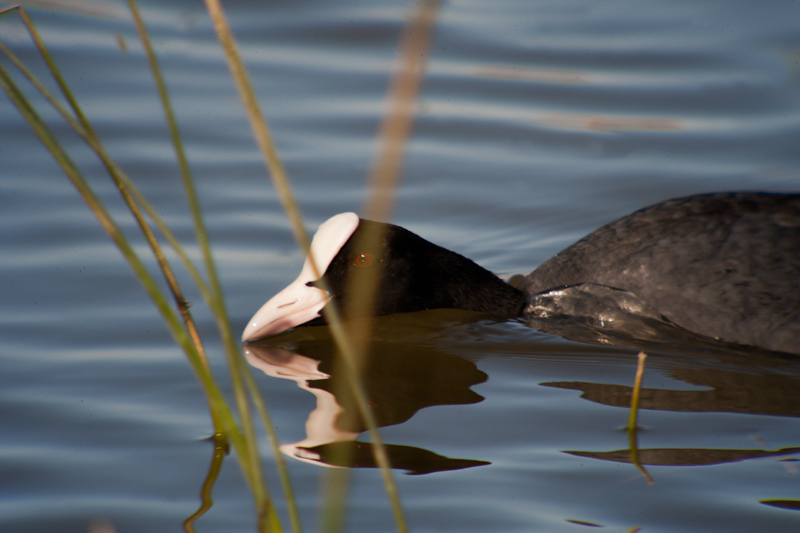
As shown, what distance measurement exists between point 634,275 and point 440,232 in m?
1.25

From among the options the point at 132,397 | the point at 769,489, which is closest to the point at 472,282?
the point at 132,397

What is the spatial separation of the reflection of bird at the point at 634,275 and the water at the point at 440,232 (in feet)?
0.56

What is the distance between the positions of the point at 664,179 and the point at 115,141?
3198 mm

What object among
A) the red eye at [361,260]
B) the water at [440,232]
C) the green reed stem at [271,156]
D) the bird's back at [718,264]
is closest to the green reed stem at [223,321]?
the green reed stem at [271,156]

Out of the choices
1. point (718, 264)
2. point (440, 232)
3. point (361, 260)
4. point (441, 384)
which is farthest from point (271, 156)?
point (440, 232)

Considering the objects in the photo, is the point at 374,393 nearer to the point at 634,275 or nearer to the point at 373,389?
the point at 373,389

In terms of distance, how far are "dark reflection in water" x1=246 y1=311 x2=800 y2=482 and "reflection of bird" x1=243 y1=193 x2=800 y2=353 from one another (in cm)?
11

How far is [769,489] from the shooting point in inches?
94.0

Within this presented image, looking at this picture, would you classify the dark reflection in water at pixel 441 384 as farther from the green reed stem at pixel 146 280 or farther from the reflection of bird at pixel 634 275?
the green reed stem at pixel 146 280

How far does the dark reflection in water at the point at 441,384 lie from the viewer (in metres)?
2.60

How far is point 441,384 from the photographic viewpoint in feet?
10.6

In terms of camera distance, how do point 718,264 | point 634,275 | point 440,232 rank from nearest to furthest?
point 718,264 → point 634,275 → point 440,232

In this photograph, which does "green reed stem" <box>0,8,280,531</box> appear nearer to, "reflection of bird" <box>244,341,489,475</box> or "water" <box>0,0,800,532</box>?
"water" <box>0,0,800,532</box>

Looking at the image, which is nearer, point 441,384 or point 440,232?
point 441,384
